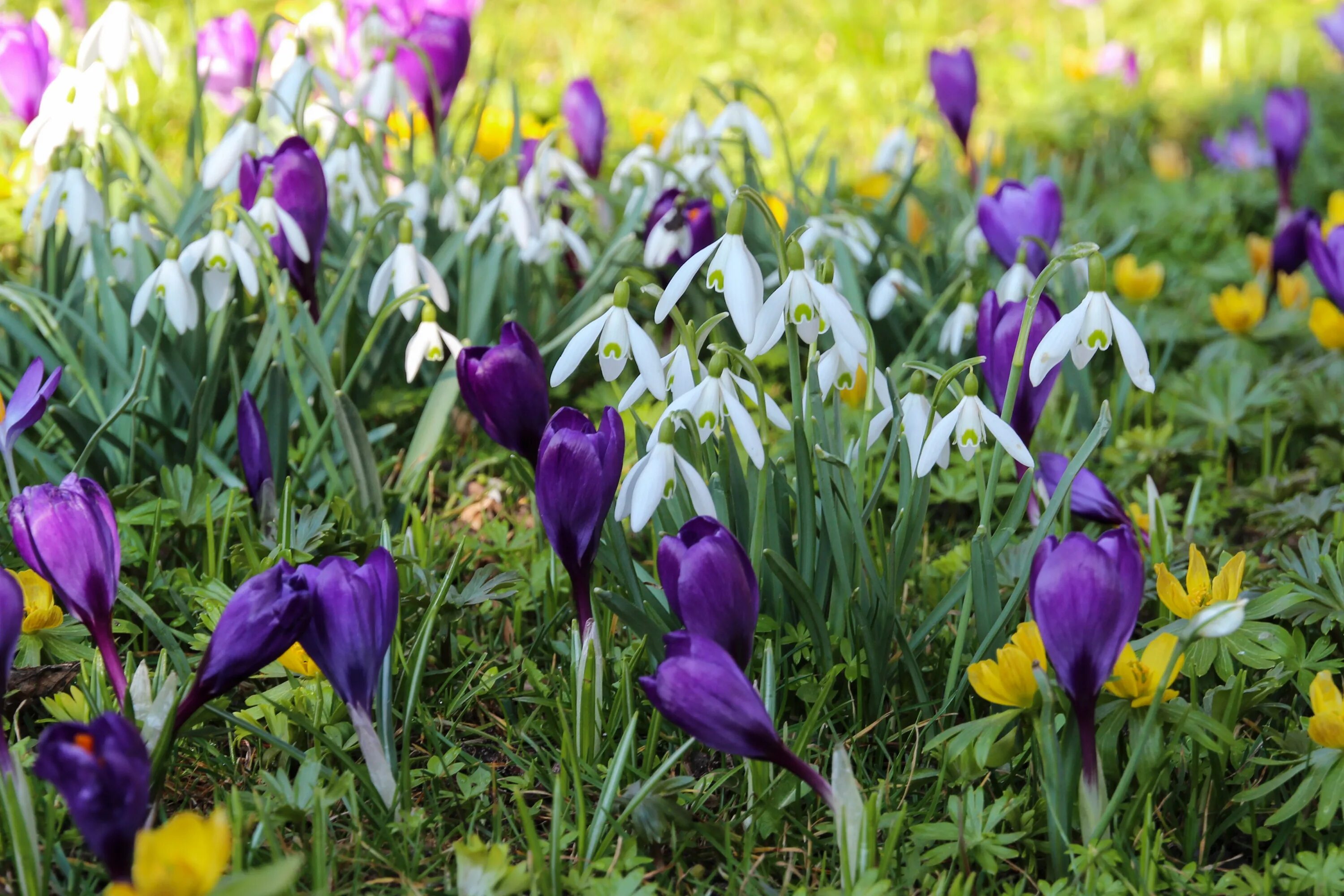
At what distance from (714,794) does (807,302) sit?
2.09 feet

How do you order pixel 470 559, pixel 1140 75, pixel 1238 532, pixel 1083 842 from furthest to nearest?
pixel 1140 75, pixel 1238 532, pixel 470 559, pixel 1083 842

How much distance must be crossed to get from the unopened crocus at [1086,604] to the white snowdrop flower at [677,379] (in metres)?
0.46

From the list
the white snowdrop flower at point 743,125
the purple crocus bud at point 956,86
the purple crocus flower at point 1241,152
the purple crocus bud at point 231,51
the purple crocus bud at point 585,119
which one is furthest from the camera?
the purple crocus flower at point 1241,152

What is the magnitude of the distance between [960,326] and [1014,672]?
95 cm

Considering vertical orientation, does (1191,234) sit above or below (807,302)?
below

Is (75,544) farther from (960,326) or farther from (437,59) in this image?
(437,59)

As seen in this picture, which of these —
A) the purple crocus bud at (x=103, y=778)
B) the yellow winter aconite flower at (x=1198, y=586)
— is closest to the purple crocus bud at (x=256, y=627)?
the purple crocus bud at (x=103, y=778)

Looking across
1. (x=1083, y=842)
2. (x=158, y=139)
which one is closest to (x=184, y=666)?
(x=1083, y=842)

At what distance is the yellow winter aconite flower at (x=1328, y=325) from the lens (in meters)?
2.43

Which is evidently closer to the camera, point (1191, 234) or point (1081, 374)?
point (1081, 374)

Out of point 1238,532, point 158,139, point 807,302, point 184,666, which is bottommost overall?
point 1238,532

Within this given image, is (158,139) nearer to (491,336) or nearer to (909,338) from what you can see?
(491,336)

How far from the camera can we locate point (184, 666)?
1596 mm

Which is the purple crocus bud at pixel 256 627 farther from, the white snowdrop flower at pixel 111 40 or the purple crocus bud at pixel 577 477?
the white snowdrop flower at pixel 111 40
